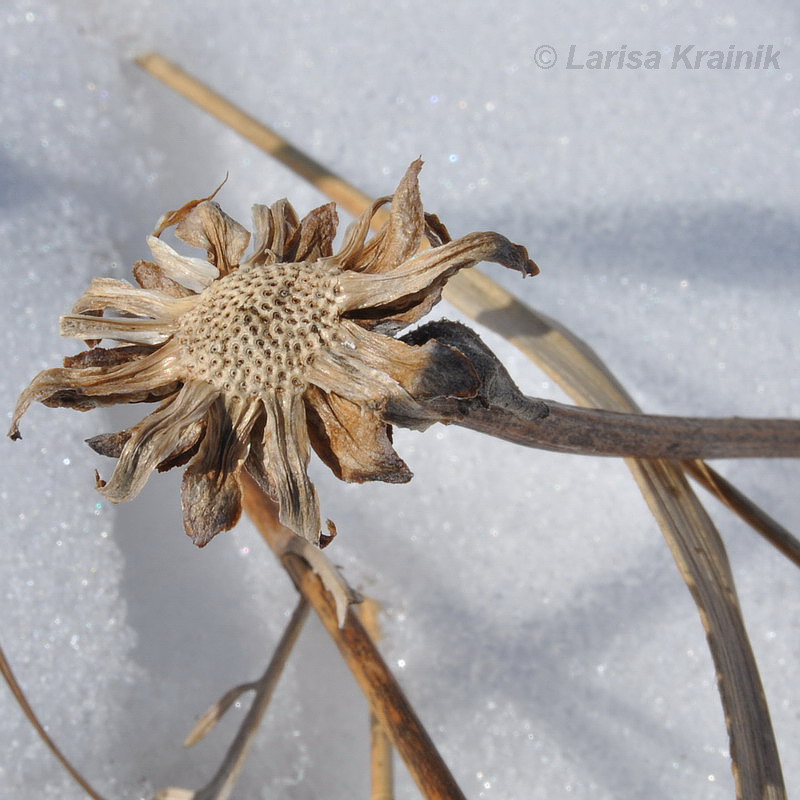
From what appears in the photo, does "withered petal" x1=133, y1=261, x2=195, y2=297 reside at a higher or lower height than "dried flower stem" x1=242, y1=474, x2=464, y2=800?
higher

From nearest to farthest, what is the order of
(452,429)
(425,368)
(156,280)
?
(425,368) < (156,280) < (452,429)

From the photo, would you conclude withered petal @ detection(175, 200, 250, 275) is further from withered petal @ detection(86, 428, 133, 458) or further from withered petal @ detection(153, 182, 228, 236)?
withered petal @ detection(86, 428, 133, 458)

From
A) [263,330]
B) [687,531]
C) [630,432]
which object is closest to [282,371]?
[263,330]

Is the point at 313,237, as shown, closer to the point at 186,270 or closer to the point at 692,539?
the point at 186,270

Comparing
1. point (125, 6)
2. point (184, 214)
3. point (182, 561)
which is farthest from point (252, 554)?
point (125, 6)

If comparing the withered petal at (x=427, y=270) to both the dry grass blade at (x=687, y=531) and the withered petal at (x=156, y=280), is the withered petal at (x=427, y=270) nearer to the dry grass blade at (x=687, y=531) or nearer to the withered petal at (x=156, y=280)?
the withered petal at (x=156, y=280)

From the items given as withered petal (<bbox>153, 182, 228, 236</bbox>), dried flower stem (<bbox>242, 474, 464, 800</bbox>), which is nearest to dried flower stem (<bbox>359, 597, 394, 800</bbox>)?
dried flower stem (<bbox>242, 474, 464, 800</bbox>)
